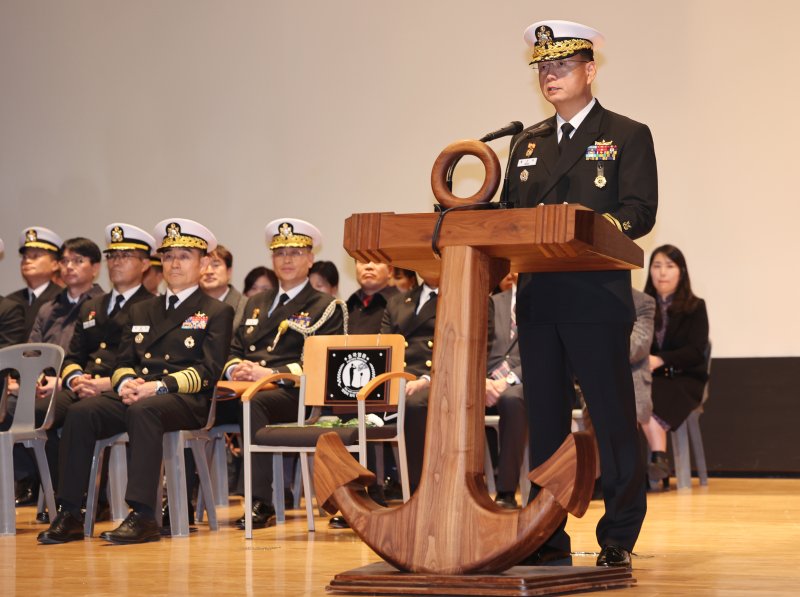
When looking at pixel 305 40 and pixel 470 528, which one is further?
pixel 305 40

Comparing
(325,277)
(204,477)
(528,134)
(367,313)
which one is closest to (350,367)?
(204,477)

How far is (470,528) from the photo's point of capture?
111 inches

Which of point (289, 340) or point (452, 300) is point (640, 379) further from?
point (452, 300)

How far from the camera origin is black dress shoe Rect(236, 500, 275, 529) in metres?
5.39

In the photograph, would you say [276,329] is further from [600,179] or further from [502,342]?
[600,179]

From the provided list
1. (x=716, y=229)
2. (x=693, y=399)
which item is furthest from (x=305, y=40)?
(x=693, y=399)

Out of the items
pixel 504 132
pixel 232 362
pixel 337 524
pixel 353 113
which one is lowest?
pixel 337 524

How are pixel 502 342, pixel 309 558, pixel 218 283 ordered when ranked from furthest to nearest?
pixel 218 283, pixel 502 342, pixel 309 558

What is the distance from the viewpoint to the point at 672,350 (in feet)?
23.5

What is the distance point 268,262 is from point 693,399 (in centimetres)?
327

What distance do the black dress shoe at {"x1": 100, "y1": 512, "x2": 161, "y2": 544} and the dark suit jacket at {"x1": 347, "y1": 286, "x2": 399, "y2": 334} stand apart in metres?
2.19

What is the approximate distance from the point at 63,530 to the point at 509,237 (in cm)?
293

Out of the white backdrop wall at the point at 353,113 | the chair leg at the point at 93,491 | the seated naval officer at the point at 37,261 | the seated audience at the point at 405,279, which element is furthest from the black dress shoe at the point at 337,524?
the white backdrop wall at the point at 353,113

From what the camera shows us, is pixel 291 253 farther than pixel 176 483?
Yes
